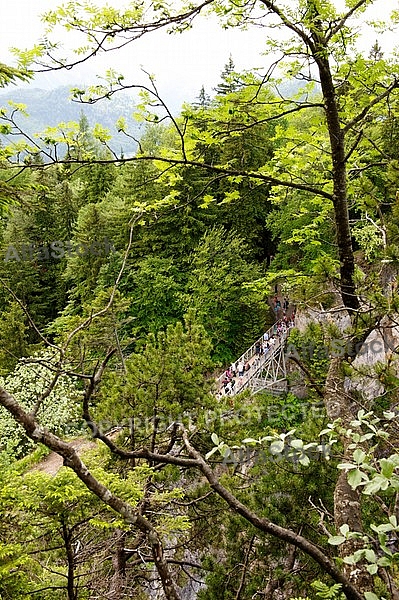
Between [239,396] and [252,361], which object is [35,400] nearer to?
[252,361]

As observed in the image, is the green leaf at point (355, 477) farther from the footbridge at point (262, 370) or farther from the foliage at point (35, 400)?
the foliage at point (35, 400)

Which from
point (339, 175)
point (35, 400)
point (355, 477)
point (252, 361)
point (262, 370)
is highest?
point (339, 175)

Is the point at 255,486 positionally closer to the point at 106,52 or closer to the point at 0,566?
the point at 0,566

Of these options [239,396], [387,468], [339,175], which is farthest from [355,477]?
[239,396]

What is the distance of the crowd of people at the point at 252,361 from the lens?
15148 mm

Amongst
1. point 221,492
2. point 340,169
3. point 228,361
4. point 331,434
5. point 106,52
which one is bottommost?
point 228,361

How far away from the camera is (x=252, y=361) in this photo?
644 inches

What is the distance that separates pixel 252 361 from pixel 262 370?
0.84m

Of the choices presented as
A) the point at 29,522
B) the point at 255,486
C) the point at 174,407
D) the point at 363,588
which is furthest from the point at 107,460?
the point at 363,588

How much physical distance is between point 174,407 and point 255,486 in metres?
1.72

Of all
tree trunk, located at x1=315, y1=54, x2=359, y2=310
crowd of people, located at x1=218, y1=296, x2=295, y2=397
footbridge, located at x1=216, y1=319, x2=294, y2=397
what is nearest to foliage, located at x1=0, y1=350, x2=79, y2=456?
crowd of people, located at x1=218, y1=296, x2=295, y2=397

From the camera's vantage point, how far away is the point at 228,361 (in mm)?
17844

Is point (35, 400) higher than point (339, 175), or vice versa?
point (339, 175)

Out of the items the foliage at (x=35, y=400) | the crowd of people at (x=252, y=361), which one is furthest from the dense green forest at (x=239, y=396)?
the foliage at (x=35, y=400)
